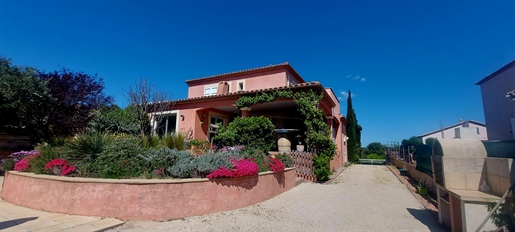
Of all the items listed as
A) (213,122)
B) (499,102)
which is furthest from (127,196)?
(499,102)

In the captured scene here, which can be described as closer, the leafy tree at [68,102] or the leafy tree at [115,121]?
the leafy tree at [68,102]

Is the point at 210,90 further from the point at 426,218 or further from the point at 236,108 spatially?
the point at 426,218

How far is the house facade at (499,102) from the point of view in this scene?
1491 centimetres

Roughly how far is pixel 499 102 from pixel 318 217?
804 inches

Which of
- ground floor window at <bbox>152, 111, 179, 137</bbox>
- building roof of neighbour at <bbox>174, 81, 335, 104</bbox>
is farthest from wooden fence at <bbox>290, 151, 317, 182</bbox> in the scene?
ground floor window at <bbox>152, 111, 179, 137</bbox>

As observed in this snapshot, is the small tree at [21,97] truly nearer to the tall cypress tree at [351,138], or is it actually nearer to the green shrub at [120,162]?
the green shrub at [120,162]

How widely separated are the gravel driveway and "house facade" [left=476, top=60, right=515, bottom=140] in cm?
1526

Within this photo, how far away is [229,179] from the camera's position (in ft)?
18.0

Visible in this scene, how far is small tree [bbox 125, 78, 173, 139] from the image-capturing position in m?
13.8

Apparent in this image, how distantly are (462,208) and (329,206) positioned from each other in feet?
9.59

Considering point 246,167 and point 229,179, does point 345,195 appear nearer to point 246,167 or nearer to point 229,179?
point 246,167

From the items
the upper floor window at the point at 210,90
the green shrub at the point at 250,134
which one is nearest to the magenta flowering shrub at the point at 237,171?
the green shrub at the point at 250,134

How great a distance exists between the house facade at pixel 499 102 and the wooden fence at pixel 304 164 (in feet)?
48.9

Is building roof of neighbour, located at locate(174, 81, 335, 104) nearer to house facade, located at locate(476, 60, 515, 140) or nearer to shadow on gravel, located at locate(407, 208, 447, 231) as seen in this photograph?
shadow on gravel, located at locate(407, 208, 447, 231)
